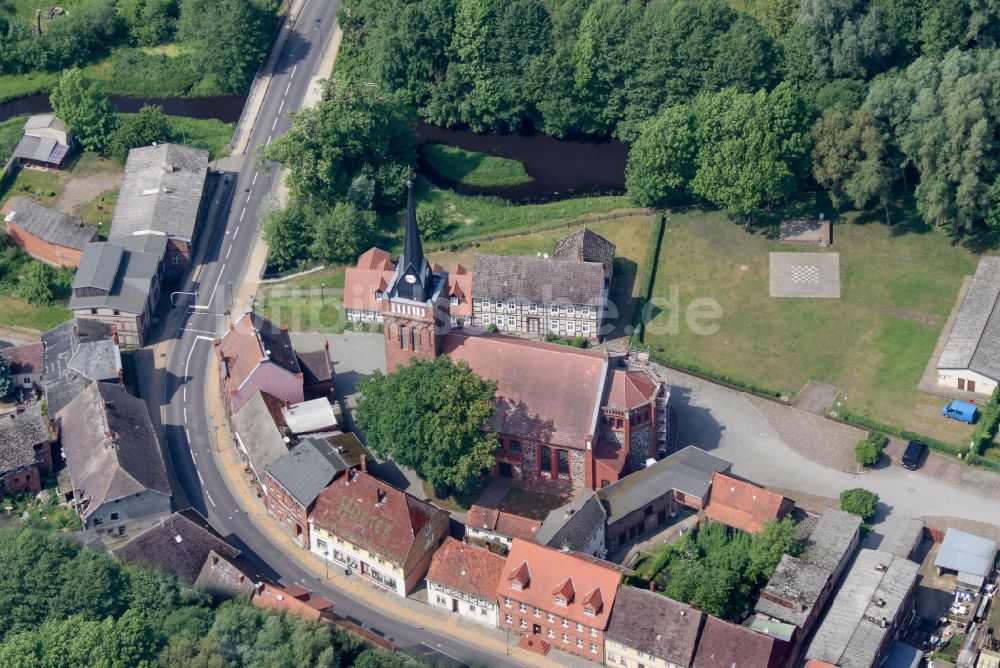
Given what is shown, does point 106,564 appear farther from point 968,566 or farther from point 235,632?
point 968,566

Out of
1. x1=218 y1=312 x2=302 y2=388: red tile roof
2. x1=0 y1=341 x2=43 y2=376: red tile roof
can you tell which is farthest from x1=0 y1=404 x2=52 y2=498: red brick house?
x1=218 y1=312 x2=302 y2=388: red tile roof

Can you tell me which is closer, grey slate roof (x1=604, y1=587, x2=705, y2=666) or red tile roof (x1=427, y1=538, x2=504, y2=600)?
grey slate roof (x1=604, y1=587, x2=705, y2=666)

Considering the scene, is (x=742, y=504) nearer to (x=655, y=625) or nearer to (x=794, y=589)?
(x=794, y=589)

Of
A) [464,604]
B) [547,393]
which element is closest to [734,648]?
[464,604]

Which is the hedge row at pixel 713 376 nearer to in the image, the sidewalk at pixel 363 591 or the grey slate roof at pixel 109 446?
the sidewalk at pixel 363 591

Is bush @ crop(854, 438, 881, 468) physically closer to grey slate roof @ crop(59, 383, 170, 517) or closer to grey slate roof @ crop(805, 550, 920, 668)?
grey slate roof @ crop(805, 550, 920, 668)

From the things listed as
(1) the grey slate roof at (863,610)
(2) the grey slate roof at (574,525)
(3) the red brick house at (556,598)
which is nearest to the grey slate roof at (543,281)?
(2) the grey slate roof at (574,525)
